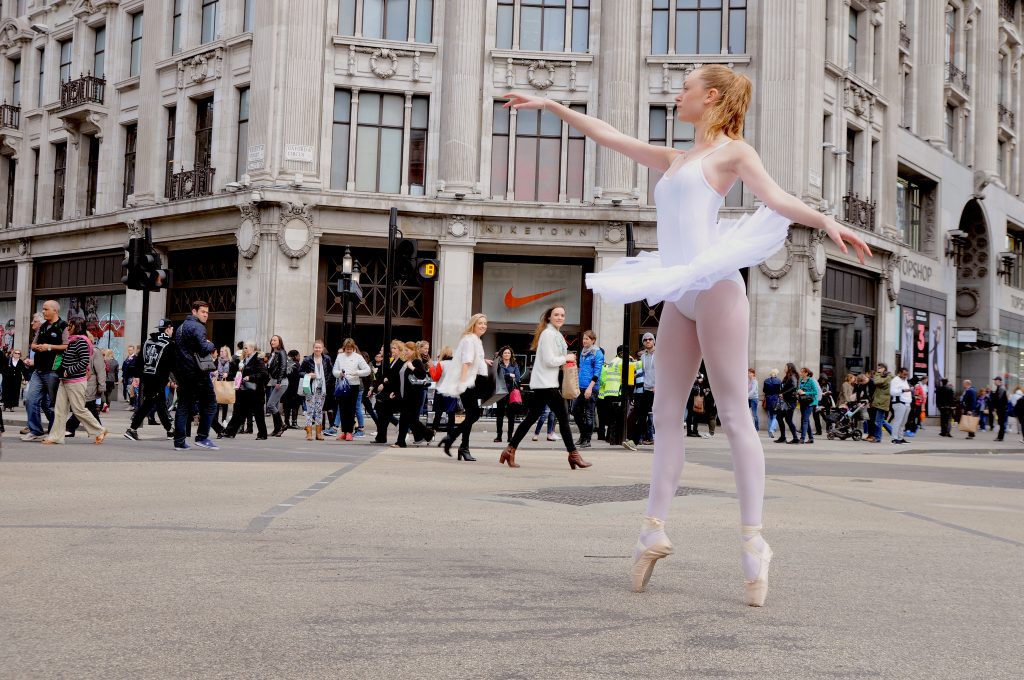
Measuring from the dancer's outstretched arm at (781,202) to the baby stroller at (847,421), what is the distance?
71.9ft

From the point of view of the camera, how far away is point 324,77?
29.4 metres

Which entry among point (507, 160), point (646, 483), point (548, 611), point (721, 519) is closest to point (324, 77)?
point (507, 160)

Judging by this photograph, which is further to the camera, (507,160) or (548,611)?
(507,160)

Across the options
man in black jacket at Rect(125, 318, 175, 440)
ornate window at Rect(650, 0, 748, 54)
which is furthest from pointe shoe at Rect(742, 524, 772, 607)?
ornate window at Rect(650, 0, 748, 54)

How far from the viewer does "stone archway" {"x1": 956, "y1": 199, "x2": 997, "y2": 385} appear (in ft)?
152

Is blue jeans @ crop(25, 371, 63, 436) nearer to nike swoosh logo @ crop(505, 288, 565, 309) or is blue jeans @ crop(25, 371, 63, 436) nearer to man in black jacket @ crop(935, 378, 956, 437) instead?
nike swoosh logo @ crop(505, 288, 565, 309)

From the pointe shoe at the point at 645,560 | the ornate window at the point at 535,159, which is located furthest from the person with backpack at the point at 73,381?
the ornate window at the point at 535,159

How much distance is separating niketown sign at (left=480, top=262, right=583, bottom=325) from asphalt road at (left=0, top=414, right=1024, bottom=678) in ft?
71.0

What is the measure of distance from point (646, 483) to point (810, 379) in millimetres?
14591

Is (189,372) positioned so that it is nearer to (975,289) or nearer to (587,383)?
(587,383)

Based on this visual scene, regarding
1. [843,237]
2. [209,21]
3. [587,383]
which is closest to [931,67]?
[209,21]

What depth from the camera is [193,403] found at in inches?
551

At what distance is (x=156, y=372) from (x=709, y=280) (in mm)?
12406

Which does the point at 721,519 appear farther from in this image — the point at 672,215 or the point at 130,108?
the point at 130,108
